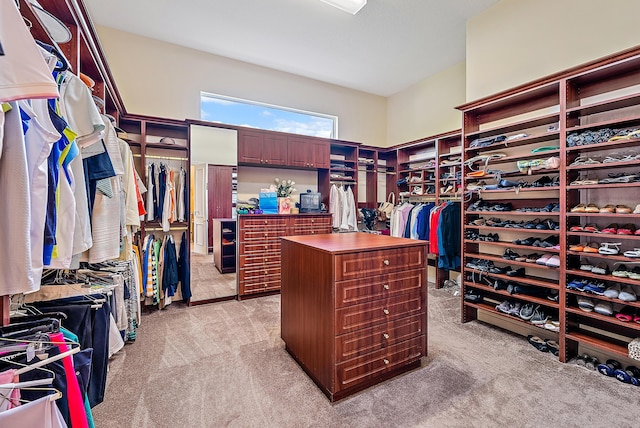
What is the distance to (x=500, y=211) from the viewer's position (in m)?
2.85

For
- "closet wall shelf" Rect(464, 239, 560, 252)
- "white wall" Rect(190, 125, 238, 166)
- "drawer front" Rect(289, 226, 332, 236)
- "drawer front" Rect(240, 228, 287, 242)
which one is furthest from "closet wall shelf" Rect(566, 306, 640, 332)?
"white wall" Rect(190, 125, 238, 166)

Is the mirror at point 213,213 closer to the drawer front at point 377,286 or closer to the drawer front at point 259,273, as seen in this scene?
the drawer front at point 259,273

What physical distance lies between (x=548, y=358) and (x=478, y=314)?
83 centimetres

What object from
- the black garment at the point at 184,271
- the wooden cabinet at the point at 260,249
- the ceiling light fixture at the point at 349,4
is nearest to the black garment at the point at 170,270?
the black garment at the point at 184,271

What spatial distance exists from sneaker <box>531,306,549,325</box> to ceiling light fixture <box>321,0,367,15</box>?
139 inches

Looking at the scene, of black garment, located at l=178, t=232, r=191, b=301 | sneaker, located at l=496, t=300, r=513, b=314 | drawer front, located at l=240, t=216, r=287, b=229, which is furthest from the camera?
drawer front, located at l=240, t=216, r=287, b=229

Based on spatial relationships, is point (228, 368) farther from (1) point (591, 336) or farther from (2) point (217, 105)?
(2) point (217, 105)

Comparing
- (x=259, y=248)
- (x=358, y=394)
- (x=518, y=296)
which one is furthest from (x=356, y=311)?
(x=259, y=248)

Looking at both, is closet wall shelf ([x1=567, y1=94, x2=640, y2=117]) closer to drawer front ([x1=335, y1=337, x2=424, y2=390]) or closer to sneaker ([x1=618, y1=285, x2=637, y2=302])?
sneaker ([x1=618, y1=285, x2=637, y2=302])

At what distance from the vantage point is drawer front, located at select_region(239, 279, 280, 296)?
12.9 ft

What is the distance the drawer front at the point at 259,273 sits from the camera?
394cm

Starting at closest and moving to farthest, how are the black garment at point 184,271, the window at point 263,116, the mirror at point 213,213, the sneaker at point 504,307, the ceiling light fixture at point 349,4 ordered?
the sneaker at point 504,307 < the ceiling light fixture at point 349,4 < the black garment at point 184,271 < the mirror at point 213,213 < the window at point 263,116

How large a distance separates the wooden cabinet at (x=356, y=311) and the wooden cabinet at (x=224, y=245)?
1.97 metres

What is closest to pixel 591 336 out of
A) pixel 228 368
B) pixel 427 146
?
pixel 228 368
